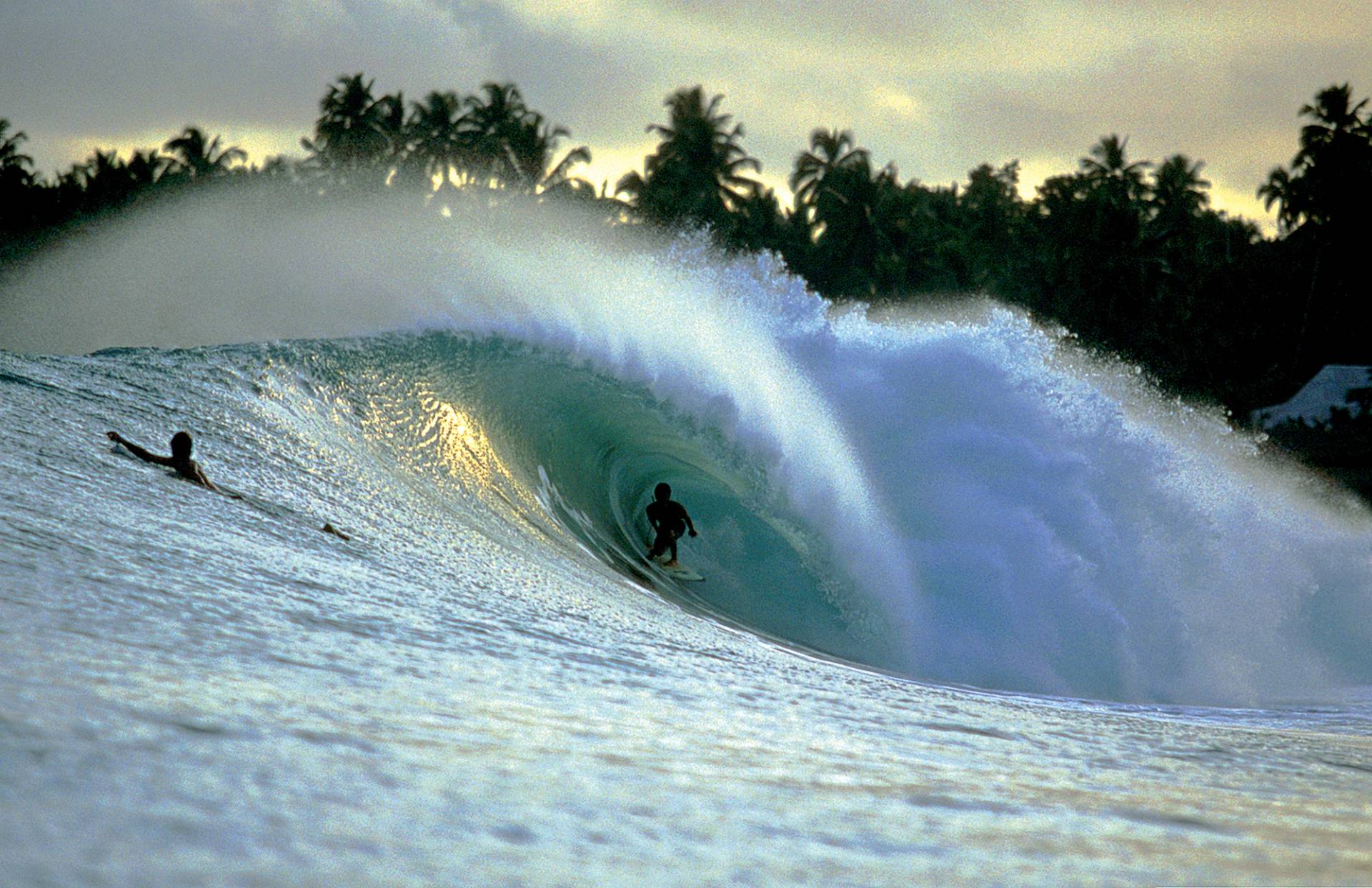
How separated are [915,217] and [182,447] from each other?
44.3 meters

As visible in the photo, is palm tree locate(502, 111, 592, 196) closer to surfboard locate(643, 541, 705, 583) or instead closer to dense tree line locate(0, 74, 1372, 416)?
dense tree line locate(0, 74, 1372, 416)

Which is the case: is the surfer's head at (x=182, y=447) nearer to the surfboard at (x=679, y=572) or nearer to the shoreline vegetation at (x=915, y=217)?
the surfboard at (x=679, y=572)

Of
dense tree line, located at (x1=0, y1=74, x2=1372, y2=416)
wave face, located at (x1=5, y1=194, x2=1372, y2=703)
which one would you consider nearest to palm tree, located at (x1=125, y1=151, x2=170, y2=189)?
dense tree line, located at (x1=0, y1=74, x2=1372, y2=416)

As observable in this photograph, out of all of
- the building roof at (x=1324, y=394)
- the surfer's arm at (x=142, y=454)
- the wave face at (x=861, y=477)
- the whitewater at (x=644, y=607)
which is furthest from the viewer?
the building roof at (x=1324, y=394)

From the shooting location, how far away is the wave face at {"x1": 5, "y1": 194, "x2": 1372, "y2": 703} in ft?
32.8

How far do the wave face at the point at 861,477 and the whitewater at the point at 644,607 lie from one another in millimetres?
46

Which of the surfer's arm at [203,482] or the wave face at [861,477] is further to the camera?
the wave face at [861,477]

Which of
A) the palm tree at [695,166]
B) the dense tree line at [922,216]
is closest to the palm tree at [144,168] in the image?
the dense tree line at [922,216]

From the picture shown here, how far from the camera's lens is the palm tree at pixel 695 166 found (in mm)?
44156

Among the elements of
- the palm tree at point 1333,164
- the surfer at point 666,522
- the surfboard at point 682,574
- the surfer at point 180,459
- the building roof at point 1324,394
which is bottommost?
the surfboard at point 682,574

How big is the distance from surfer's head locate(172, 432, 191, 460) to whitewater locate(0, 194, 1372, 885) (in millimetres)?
208

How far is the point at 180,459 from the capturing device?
6.61 metres

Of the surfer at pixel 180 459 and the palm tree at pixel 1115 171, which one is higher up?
the palm tree at pixel 1115 171

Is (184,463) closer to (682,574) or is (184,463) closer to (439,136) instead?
(682,574)
